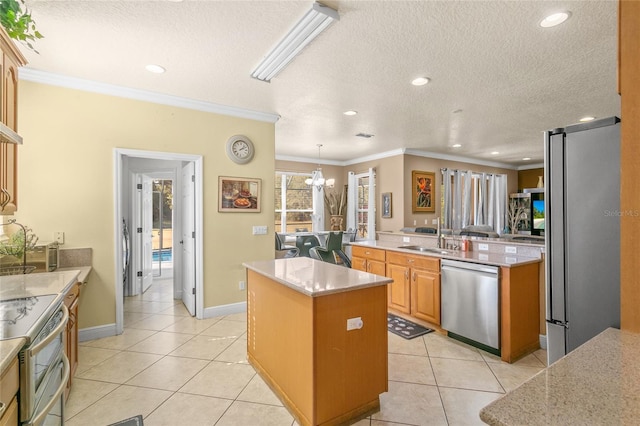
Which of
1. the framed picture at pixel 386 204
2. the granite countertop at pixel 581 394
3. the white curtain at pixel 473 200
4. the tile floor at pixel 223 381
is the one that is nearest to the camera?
the granite countertop at pixel 581 394

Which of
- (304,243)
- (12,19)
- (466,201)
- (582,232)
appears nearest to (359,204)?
(304,243)

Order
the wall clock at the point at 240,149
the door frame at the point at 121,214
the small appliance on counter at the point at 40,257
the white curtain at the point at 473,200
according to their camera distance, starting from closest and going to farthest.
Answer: the small appliance on counter at the point at 40,257, the door frame at the point at 121,214, the wall clock at the point at 240,149, the white curtain at the point at 473,200

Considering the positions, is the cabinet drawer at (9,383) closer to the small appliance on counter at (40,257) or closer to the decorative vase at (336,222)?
the small appliance on counter at (40,257)

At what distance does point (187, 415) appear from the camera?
6.71ft

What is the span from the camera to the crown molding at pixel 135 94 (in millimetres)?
2951

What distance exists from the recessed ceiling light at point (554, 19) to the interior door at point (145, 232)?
529 centimetres

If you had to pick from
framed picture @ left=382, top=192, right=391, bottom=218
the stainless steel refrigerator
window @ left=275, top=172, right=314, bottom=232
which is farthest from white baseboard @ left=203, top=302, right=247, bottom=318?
framed picture @ left=382, top=192, right=391, bottom=218

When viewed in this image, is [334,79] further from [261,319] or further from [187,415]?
[187,415]

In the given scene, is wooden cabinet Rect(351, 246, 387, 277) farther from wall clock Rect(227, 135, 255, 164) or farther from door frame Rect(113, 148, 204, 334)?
door frame Rect(113, 148, 204, 334)

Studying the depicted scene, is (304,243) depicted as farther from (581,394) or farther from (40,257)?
(581,394)

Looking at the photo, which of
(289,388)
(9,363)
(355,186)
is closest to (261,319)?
(289,388)

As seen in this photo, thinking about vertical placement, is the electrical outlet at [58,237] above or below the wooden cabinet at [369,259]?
above

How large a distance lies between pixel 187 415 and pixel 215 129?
9.97 feet

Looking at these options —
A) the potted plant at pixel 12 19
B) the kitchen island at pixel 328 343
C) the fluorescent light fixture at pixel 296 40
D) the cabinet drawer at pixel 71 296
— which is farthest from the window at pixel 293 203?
the potted plant at pixel 12 19
